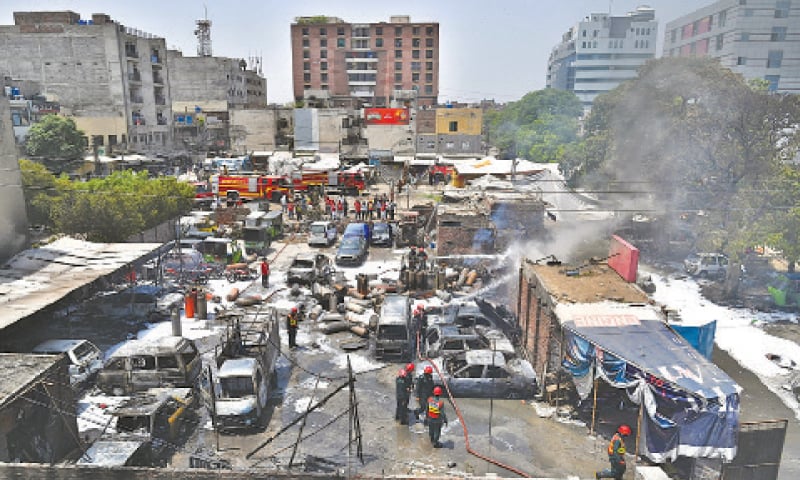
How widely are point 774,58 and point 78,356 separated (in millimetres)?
93463

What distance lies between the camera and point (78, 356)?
1445 cm

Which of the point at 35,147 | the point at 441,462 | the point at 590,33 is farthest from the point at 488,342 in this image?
the point at 590,33

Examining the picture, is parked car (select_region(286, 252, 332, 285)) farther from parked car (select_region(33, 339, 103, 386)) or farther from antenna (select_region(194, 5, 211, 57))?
antenna (select_region(194, 5, 211, 57))

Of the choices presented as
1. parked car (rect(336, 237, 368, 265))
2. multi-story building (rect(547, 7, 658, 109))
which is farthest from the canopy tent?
multi-story building (rect(547, 7, 658, 109))

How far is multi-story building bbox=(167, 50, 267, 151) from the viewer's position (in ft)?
242

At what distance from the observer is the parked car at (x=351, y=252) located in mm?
26172

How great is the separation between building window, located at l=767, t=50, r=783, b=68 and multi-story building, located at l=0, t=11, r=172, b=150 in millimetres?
85180

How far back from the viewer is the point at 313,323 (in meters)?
19.1

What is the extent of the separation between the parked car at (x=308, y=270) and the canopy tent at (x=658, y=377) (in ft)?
40.4

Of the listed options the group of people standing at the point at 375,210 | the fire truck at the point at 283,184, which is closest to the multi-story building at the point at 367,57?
the fire truck at the point at 283,184

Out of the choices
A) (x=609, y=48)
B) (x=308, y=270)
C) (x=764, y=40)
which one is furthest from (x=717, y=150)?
(x=609, y=48)

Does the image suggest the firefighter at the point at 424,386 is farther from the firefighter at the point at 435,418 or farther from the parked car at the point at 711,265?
the parked car at the point at 711,265

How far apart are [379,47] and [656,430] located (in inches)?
3580

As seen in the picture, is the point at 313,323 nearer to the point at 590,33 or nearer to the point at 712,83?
the point at 712,83
